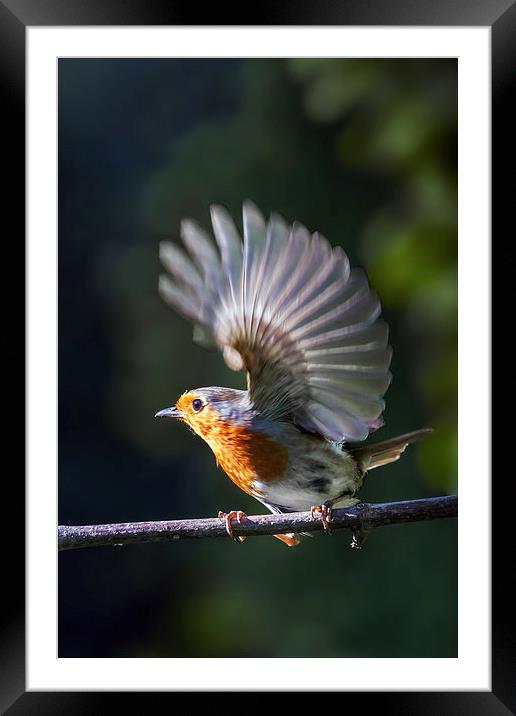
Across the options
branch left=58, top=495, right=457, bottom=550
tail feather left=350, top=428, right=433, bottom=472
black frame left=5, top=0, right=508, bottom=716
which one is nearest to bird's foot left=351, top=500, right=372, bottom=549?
branch left=58, top=495, right=457, bottom=550

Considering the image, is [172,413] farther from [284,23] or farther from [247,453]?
[284,23]

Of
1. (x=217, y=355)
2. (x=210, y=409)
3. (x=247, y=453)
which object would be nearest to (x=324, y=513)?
(x=247, y=453)

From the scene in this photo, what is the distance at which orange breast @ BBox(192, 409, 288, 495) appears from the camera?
1.80 metres

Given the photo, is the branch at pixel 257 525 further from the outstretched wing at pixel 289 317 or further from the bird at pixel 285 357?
the outstretched wing at pixel 289 317

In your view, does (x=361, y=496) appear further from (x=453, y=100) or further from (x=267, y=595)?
(x=453, y=100)

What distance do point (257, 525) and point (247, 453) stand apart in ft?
0.48

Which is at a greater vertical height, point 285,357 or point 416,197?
point 416,197

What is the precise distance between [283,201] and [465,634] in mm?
1059

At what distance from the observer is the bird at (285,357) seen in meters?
1.63

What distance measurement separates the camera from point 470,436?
5.80 ft

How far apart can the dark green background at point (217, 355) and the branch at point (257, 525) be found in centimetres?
14

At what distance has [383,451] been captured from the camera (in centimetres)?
192

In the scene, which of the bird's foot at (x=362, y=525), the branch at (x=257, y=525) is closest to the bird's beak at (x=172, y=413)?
the branch at (x=257, y=525)

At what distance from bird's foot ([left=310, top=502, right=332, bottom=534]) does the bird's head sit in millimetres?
213
